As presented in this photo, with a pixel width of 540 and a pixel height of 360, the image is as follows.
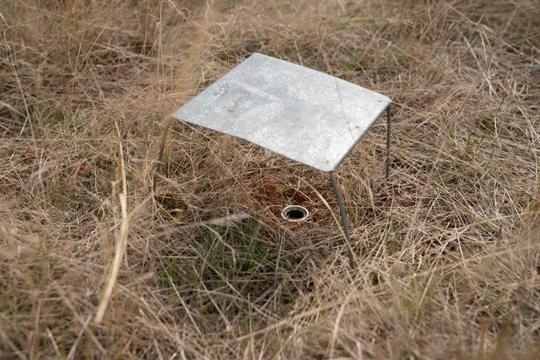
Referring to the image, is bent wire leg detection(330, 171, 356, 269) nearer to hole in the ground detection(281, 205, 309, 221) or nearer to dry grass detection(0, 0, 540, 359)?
dry grass detection(0, 0, 540, 359)

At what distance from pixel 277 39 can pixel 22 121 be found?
4.23ft

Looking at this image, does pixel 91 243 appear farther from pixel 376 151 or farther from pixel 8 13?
pixel 8 13

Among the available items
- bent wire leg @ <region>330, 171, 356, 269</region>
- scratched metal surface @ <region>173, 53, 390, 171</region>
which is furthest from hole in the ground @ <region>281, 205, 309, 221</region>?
scratched metal surface @ <region>173, 53, 390, 171</region>

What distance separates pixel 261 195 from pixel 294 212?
147 millimetres

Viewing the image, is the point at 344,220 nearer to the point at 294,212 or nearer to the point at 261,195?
the point at 294,212

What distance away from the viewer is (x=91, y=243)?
6.27 feet

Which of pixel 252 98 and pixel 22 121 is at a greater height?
pixel 252 98

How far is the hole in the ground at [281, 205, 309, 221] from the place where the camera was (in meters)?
2.14

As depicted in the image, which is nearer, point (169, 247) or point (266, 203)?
point (169, 247)

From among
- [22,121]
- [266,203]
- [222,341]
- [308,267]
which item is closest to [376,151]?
[266,203]

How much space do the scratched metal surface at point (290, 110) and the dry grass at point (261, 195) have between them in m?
0.23

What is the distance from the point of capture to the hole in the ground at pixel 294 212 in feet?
7.01

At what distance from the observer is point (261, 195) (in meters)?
2.23

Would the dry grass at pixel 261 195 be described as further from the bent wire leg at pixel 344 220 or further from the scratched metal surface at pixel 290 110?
the scratched metal surface at pixel 290 110
